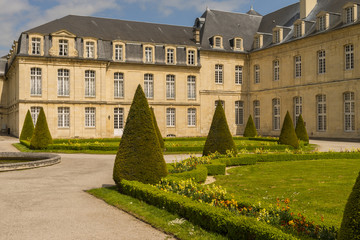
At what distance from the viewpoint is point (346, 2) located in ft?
93.5

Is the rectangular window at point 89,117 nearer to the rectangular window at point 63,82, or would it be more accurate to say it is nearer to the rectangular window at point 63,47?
the rectangular window at point 63,82

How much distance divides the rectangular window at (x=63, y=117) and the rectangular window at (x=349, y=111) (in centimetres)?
2083

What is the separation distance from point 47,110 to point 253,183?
2341 centimetres

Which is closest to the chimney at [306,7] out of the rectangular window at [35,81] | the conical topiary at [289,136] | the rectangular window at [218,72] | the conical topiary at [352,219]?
the rectangular window at [218,72]

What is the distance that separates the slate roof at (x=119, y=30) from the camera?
105 feet

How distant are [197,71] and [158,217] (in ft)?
95.6

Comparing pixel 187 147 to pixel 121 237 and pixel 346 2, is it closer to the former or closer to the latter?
pixel 121 237

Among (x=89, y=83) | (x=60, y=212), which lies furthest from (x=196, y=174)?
(x=89, y=83)

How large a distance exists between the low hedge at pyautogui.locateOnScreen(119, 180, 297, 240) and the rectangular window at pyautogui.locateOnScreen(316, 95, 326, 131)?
23835 mm

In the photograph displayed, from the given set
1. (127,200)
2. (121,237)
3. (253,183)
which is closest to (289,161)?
(253,183)

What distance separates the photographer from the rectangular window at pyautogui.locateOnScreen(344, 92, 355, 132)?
→ 26.7m

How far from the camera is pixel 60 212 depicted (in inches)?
279

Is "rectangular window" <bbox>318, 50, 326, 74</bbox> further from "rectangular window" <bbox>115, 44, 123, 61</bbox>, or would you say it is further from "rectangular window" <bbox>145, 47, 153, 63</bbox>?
"rectangular window" <bbox>115, 44, 123, 61</bbox>

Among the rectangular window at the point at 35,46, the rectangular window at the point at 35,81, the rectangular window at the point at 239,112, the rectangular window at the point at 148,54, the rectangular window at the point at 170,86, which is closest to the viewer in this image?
the rectangular window at the point at 35,46
